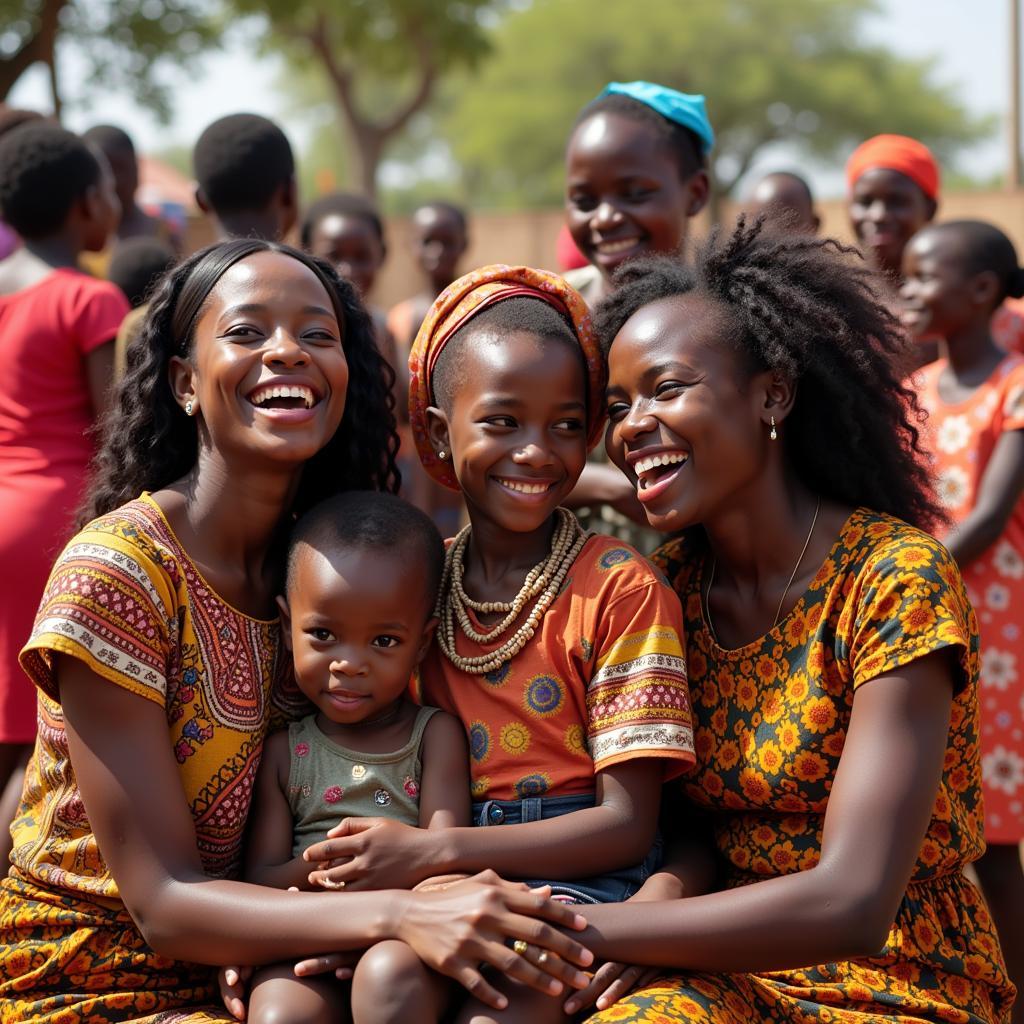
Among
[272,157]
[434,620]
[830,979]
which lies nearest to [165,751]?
[434,620]

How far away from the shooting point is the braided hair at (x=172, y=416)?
112 inches

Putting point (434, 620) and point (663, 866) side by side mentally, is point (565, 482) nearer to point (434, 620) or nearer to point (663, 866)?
point (434, 620)

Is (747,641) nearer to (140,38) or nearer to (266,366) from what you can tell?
(266,366)

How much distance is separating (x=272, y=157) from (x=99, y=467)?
2210 millimetres

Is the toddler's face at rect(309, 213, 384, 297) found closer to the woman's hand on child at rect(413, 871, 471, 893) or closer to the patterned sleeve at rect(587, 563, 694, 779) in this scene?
the patterned sleeve at rect(587, 563, 694, 779)

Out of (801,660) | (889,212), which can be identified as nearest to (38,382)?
(801,660)

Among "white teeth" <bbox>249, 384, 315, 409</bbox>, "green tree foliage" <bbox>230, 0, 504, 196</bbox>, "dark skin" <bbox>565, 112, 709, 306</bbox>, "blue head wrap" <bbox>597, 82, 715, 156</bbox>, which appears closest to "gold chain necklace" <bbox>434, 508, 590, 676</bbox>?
"white teeth" <bbox>249, 384, 315, 409</bbox>

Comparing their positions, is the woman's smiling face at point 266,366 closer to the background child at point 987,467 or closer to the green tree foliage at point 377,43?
the background child at point 987,467

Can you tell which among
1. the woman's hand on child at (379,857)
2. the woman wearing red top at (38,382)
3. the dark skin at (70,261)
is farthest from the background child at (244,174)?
the woman's hand on child at (379,857)

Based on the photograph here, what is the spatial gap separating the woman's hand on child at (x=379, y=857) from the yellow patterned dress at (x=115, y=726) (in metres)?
0.28

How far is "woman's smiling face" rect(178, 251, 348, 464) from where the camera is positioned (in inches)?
106

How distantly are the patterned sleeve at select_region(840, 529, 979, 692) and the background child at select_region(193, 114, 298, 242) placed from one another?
292 cm

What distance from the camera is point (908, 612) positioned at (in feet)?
7.99

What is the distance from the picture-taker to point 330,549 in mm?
2695
